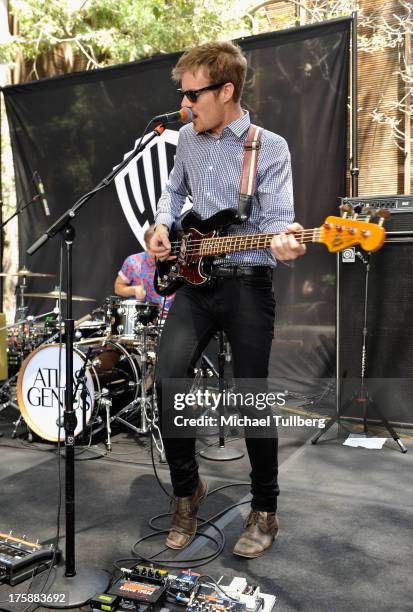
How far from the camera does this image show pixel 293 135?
18.7ft

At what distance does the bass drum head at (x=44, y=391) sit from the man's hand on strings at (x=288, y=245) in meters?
2.63

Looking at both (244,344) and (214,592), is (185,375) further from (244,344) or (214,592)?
(214,592)

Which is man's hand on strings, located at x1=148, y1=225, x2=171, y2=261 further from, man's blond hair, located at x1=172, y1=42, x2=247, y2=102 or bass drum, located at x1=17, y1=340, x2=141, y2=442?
bass drum, located at x1=17, y1=340, x2=141, y2=442

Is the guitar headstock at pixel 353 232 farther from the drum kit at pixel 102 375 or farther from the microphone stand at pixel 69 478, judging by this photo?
the drum kit at pixel 102 375

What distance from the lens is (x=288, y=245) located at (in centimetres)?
227

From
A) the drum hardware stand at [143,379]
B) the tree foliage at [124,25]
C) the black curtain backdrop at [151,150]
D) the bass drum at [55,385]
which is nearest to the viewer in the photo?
the bass drum at [55,385]

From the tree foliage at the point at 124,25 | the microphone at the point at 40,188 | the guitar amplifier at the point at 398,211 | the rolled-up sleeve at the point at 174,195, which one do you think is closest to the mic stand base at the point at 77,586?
the rolled-up sleeve at the point at 174,195

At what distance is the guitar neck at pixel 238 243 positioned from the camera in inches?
92.1

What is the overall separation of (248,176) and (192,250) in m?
0.41

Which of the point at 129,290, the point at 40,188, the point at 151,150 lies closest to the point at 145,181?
the point at 151,150

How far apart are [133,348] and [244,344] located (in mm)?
2623

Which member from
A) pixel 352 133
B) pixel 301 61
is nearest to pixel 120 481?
pixel 352 133

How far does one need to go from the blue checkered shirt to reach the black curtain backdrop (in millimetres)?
2991

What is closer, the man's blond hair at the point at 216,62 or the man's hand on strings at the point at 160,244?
the man's blond hair at the point at 216,62
